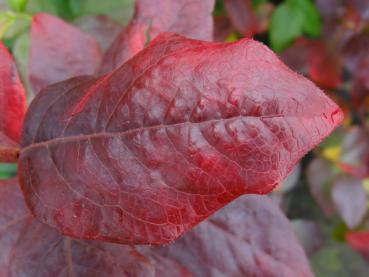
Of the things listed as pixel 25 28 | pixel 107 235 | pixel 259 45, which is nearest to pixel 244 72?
pixel 259 45

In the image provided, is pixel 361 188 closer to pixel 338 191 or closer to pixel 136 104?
pixel 338 191

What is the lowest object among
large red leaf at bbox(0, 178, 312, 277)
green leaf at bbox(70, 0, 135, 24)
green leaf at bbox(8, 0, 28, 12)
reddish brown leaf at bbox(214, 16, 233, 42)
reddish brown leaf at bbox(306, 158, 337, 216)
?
reddish brown leaf at bbox(306, 158, 337, 216)

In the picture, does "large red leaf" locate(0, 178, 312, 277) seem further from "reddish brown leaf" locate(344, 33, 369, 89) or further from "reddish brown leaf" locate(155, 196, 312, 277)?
"reddish brown leaf" locate(344, 33, 369, 89)

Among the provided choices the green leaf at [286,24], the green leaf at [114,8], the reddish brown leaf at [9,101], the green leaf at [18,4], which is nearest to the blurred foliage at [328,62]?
the green leaf at [286,24]

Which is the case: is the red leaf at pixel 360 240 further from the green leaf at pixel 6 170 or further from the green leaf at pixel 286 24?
the green leaf at pixel 6 170

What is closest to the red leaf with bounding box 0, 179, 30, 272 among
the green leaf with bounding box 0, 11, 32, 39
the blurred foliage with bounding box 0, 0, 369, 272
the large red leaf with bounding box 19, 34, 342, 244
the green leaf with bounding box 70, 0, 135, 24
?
the large red leaf with bounding box 19, 34, 342, 244

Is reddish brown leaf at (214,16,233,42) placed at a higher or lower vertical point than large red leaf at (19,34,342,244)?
lower

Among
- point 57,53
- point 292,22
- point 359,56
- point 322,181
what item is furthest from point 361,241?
point 57,53
